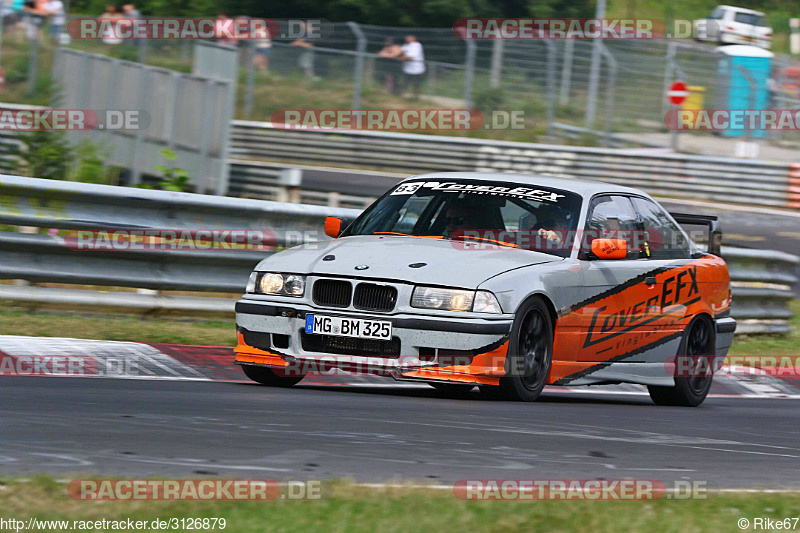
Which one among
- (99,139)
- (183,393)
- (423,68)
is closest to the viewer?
(183,393)

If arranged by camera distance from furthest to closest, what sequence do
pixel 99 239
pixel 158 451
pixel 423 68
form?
pixel 423 68 → pixel 99 239 → pixel 158 451

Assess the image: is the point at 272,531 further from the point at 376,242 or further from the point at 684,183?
the point at 684,183

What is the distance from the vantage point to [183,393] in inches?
282

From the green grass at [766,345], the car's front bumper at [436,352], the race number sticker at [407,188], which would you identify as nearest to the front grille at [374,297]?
the car's front bumper at [436,352]

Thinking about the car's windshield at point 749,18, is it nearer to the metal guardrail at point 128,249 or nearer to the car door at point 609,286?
the metal guardrail at point 128,249

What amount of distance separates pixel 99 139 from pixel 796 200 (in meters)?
12.7

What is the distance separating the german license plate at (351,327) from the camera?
7438 mm

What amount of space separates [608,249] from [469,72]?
1875cm

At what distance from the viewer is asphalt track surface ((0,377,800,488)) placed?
5031mm

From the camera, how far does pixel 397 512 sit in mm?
4293

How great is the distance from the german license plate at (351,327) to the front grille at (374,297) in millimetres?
87

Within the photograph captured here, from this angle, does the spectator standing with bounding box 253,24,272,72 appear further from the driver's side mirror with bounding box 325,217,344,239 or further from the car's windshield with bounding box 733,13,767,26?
the car's windshield with bounding box 733,13,767,26

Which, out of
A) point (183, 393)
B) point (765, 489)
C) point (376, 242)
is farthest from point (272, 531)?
point (376, 242)

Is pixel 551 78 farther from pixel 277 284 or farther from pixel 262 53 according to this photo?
pixel 277 284
